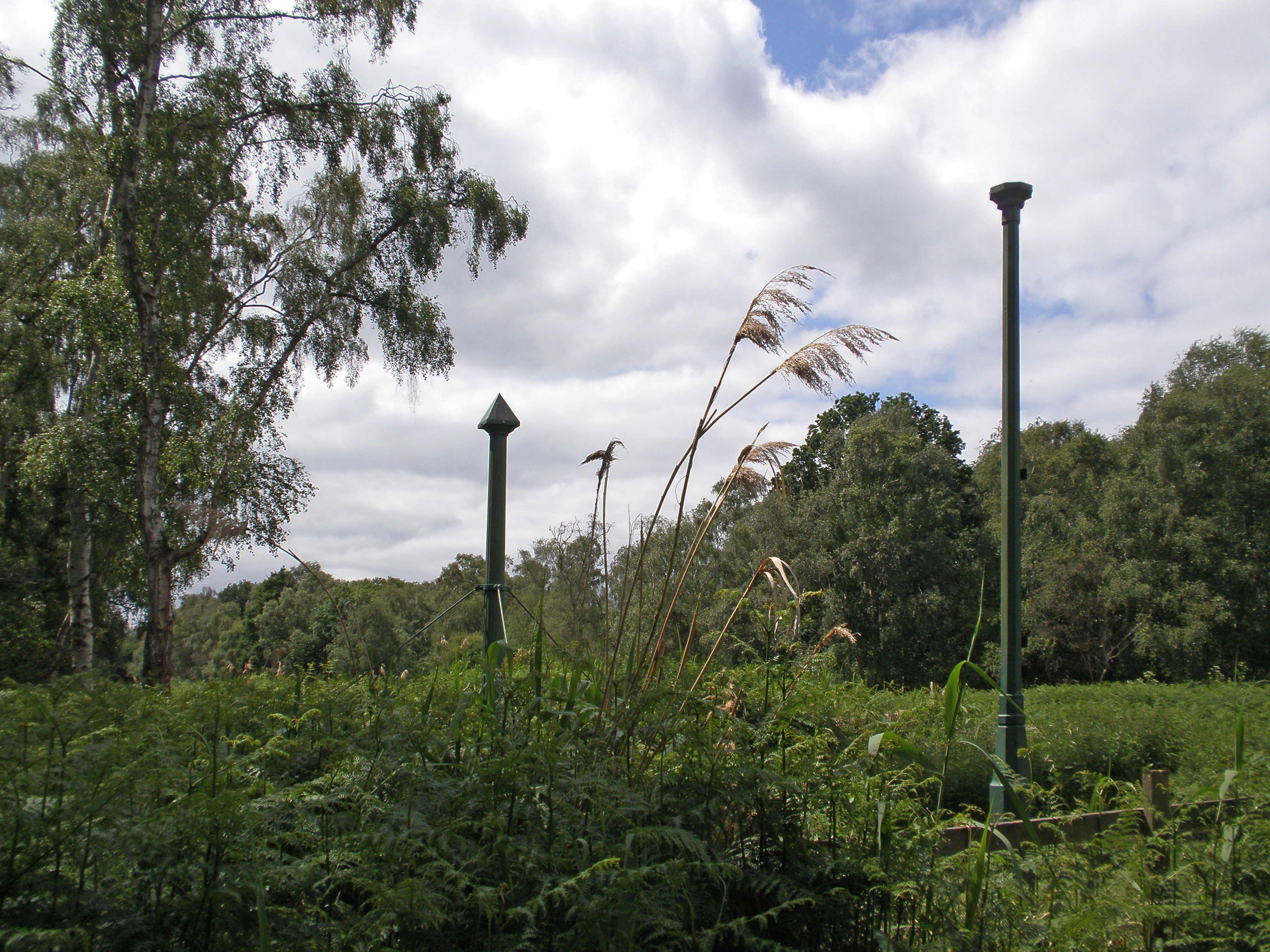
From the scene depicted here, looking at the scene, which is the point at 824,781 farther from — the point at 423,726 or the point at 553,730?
the point at 423,726

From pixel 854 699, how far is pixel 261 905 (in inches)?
85.8

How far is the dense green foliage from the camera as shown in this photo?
1131 mm

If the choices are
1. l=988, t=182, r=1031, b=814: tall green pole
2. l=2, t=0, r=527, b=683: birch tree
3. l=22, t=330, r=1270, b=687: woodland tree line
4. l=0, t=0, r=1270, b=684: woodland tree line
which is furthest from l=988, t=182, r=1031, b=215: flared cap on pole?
l=22, t=330, r=1270, b=687: woodland tree line

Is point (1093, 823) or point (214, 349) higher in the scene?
point (214, 349)

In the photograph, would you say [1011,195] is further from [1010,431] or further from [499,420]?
[499,420]

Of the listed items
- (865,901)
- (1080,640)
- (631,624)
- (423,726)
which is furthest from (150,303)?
(1080,640)

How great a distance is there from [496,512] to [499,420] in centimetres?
53

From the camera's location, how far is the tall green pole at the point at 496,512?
370 centimetres

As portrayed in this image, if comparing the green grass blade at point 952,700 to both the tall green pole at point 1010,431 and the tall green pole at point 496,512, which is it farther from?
the tall green pole at point 1010,431

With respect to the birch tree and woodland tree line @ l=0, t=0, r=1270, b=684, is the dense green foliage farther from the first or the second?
the birch tree

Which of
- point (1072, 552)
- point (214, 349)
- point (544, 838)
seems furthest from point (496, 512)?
point (1072, 552)

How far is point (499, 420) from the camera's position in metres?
4.10

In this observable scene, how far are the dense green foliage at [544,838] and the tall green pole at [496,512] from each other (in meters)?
1.61

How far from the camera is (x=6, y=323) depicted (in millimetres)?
13992
